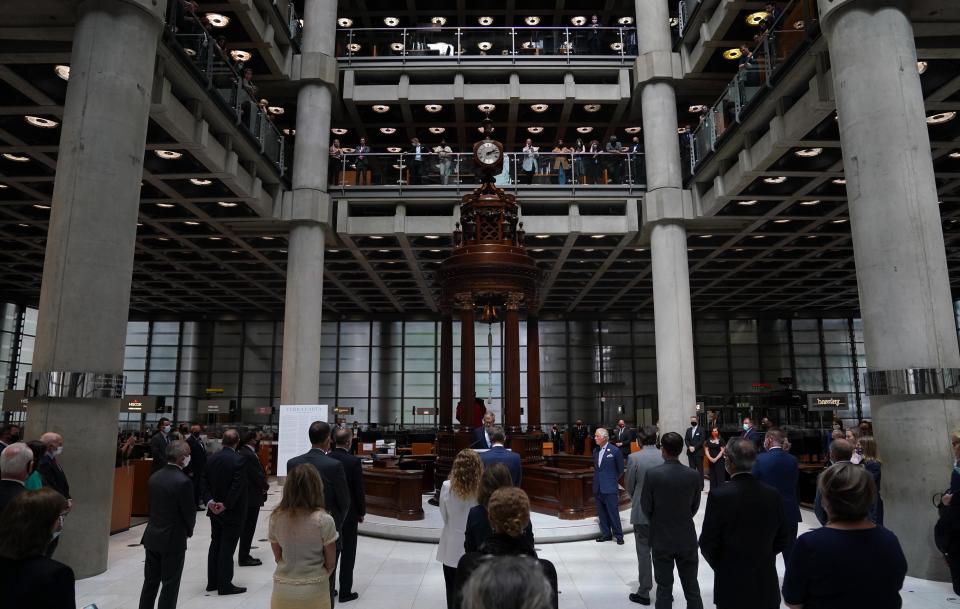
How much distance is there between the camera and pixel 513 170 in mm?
21250

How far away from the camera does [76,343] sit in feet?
29.3

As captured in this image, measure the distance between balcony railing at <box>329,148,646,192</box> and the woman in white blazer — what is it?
54.2 ft

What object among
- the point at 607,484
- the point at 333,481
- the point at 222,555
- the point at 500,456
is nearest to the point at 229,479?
the point at 222,555

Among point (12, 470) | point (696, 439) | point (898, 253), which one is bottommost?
point (696, 439)

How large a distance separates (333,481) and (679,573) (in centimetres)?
336

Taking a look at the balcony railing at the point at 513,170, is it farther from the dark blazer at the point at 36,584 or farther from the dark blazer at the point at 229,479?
the dark blazer at the point at 36,584

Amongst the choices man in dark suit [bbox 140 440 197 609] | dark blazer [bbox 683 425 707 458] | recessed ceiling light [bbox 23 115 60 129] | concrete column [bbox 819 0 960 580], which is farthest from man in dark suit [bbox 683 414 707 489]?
recessed ceiling light [bbox 23 115 60 129]

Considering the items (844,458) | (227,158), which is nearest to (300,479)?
(844,458)

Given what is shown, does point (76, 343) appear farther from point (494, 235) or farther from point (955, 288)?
point (955, 288)

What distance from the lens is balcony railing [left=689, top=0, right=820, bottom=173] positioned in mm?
12914

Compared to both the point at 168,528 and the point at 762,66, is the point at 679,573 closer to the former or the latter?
the point at 168,528

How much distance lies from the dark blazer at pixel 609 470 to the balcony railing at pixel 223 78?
11.3 metres

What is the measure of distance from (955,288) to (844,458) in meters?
34.4

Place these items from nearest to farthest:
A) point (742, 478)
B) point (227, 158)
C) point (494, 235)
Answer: point (742, 478) → point (494, 235) → point (227, 158)
